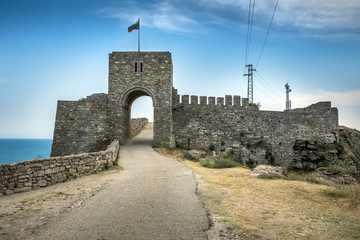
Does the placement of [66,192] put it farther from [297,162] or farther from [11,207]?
[297,162]

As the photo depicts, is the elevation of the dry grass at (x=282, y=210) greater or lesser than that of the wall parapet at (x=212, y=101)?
lesser

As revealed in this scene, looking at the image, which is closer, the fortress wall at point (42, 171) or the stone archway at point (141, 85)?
the fortress wall at point (42, 171)

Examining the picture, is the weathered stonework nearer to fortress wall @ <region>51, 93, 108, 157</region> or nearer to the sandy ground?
fortress wall @ <region>51, 93, 108, 157</region>

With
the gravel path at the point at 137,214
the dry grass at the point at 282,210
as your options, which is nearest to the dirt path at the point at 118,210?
the gravel path at the point at 137,214

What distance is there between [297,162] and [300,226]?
64.6 ft

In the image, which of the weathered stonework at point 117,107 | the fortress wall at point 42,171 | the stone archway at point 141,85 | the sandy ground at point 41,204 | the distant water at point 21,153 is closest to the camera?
the sandy ground at point 41,204

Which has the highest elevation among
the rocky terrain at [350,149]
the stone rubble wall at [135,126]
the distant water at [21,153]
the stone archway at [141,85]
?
the stone archway at [141,85]

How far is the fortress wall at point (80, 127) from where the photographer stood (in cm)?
1711

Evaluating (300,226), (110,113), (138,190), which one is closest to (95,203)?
(138,190)

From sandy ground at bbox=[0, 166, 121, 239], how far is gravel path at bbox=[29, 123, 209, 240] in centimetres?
30

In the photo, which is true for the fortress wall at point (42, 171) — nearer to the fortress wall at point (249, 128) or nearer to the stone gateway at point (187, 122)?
the stone gateway at point (187, 122)

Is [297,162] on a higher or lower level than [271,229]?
lower

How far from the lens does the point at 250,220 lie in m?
→ 4.87

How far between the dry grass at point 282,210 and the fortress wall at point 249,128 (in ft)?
37.2
